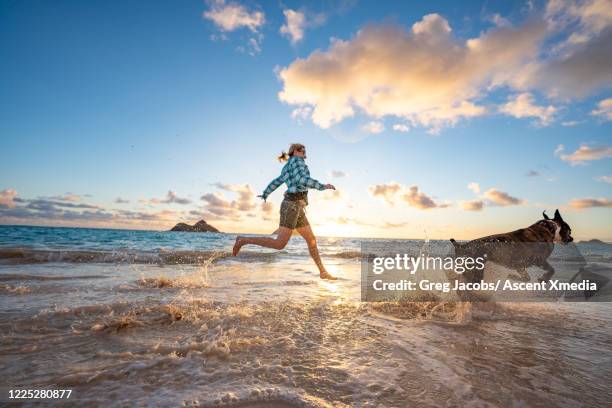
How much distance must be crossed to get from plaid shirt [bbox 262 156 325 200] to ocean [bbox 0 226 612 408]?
2243mm

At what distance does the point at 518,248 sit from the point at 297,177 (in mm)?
4276

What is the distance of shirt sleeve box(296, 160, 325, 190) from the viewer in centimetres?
616


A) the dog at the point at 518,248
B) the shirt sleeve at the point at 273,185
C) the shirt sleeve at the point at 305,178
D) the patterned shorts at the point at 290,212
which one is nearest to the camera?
the dog at the point at 518,248

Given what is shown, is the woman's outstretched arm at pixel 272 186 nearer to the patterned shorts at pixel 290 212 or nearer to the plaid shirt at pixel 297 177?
the plaid shirt at pixel 297 177

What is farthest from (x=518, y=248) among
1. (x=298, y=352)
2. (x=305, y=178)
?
(x=298, y=352)

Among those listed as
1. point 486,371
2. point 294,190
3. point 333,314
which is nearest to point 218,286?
point 294,190

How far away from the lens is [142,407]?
185 centimetres

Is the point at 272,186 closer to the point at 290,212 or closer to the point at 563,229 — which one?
the point at 290,212

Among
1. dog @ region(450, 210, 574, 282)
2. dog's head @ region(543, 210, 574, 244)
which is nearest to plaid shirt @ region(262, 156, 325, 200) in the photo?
dog @ region(450, 210, 574, 282)

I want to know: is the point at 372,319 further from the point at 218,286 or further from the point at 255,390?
the point at 218,286

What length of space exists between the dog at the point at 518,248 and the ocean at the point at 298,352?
730 millimetres

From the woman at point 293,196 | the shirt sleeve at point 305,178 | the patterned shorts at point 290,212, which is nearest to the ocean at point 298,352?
the woman at point 293,196

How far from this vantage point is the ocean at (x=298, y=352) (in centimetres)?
209

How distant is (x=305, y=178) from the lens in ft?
20.5
